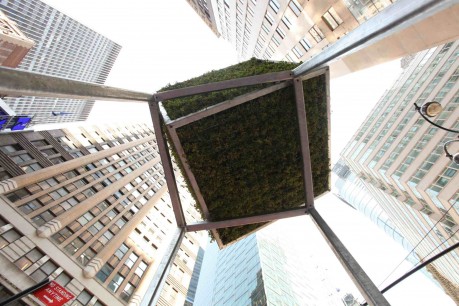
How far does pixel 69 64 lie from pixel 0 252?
160750 millimetres

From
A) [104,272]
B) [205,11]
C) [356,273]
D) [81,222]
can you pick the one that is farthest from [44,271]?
[205,11]

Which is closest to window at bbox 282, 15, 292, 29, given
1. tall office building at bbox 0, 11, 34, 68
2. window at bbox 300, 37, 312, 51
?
window at bbox 300, 37, 312, 51

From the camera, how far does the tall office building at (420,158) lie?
120ft

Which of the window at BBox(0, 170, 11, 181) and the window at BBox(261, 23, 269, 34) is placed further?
the window at BBox(261, 23, 269, 34)

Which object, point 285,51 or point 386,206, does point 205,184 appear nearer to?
point 285,51

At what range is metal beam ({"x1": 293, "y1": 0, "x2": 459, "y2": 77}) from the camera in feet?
8.27

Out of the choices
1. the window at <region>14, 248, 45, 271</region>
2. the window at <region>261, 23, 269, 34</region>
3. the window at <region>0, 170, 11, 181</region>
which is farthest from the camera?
the window at <region>261, 23, 269, 34</region>

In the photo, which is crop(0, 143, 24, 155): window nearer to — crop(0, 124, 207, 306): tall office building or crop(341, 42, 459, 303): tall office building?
crop(0, 124, 207, 306): tall office building

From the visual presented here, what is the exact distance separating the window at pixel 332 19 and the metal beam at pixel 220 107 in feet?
68.9

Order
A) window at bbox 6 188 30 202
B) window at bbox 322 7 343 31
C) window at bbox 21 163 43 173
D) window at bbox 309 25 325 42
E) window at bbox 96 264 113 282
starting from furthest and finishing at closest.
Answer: window at bbox 21 163 43 173, window at bbox 96 264 113 282, window at bbox 309 25 325 42, window at bbox 6 188 30 202, window at bbox 322 7 343 31

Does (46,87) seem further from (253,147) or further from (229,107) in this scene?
(253,147)

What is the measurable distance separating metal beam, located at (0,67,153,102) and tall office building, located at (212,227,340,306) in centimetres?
3569

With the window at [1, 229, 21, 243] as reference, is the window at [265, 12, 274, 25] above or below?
above

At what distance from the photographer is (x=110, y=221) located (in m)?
34.4
